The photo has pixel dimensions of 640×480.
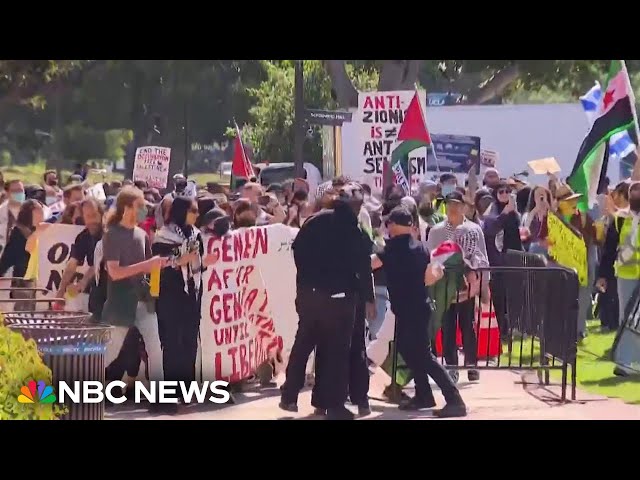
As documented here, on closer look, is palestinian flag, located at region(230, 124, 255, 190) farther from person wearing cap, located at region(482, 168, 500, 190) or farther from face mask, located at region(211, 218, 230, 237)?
face mask, located at region(211, 218, 230, 237)

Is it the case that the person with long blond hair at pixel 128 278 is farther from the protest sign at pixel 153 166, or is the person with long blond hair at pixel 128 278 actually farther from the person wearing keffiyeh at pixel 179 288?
the protest sign at pixel 153 166

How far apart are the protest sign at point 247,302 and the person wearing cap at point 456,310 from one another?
138cm

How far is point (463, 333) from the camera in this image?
42.4 feet

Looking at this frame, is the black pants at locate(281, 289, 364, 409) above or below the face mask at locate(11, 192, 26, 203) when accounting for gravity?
below

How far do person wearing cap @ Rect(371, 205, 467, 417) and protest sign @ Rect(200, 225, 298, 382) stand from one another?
4.84 ft

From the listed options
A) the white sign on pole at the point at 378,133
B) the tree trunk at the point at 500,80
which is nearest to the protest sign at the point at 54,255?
the white sign on pole at the point at 378,133

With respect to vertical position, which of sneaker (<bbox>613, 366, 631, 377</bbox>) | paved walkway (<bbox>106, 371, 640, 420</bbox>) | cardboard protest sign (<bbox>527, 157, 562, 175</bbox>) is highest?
cardboard protest sign (<bbox>527, 157, 562, 175</bbox>)

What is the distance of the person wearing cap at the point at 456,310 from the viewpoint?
12812 millimetres

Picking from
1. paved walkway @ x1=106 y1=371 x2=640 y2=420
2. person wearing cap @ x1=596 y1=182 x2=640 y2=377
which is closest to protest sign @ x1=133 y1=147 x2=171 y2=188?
person wearing cap @ x1=596 y1=182 x2=640 y2=377

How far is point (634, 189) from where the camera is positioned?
1365 cm

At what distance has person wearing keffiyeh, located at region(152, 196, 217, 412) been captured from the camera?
1138 centimetres
